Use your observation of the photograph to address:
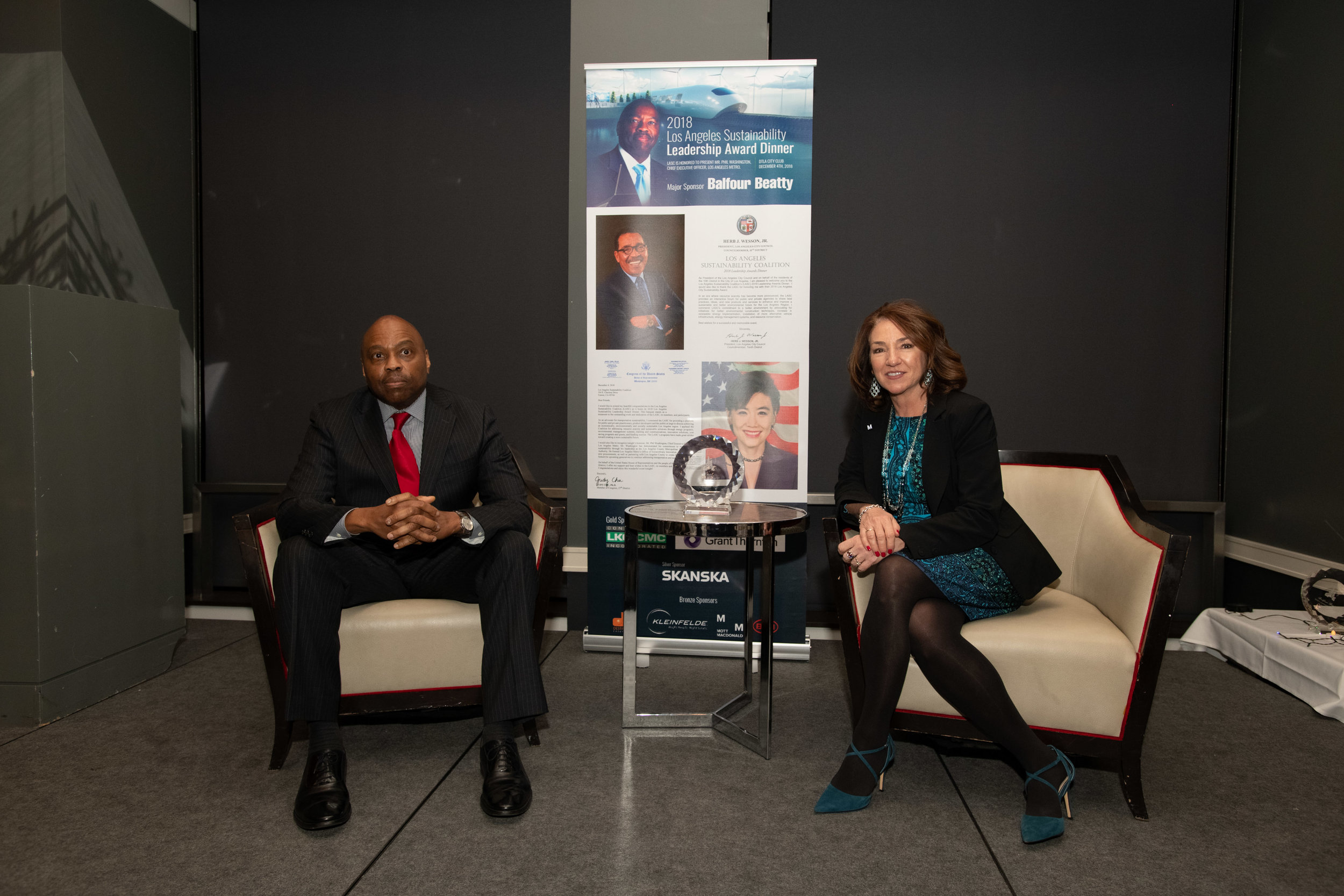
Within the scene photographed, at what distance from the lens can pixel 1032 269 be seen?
3.58 meters

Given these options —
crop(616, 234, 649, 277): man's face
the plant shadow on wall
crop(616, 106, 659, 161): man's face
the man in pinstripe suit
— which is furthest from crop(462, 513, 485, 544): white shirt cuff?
the plant shadow on wall

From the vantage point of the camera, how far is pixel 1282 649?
9.30 ft

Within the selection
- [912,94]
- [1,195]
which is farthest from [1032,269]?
[1,195]

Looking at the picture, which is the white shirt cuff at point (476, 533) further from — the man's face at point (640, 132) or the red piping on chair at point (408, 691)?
the man's face at point (640, 132)

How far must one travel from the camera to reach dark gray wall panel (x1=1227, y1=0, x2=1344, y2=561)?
3.04m

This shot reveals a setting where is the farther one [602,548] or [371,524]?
[602,548]

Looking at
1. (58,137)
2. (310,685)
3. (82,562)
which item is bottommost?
(310,685)

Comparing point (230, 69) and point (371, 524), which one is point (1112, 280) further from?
point (230, 69)

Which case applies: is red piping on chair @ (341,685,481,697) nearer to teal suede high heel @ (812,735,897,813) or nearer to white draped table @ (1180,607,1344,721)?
teal suede high heel @ (812,735,897,813)

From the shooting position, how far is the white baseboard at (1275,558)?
3.08 meters

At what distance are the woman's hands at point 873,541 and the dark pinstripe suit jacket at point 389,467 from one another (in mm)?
952

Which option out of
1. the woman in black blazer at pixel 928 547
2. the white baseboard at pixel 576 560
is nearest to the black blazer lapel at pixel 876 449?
the woman in black blazer at pixel 928 547

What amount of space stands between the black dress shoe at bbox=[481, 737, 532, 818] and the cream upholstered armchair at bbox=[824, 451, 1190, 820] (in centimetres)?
93

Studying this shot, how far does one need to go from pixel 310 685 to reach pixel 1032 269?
331 centimetres
